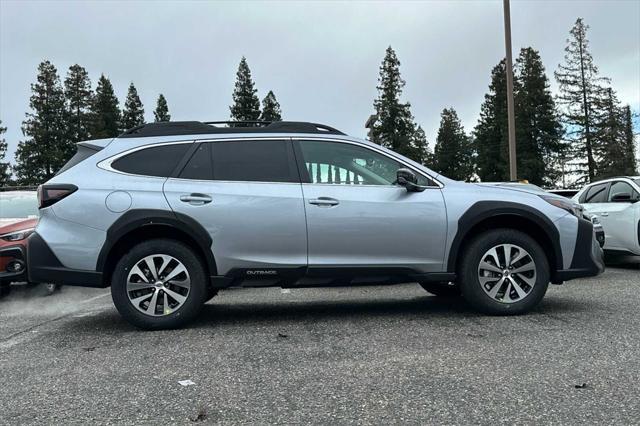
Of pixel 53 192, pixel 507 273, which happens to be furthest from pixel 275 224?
pixel 507 273

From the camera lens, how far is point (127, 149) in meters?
5.32

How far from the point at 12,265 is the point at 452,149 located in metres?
81.2

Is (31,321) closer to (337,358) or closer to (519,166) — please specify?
(337,358)

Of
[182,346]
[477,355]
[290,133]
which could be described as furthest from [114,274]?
[477,355]

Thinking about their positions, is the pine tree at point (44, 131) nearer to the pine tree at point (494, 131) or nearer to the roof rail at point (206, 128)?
the pine tree at point (494, 131)

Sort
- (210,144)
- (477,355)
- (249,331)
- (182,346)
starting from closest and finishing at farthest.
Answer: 1. (477,355)
2. (182,346)
3. (249,331)
4. (210,144)

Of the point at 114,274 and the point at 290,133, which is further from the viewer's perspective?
the point at 290,133

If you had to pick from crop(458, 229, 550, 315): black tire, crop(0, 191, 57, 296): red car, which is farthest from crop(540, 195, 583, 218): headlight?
crop(0, 191, 57, 296): red car

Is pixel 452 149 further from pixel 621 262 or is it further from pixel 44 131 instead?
pixel 621 262

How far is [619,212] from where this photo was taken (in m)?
9.08

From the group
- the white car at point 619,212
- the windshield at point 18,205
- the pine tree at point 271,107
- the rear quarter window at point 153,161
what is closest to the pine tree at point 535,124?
the pine tree at point 271,107

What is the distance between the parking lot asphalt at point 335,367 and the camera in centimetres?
309

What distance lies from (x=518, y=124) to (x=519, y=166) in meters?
4.57

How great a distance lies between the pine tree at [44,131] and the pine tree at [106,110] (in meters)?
4.12
